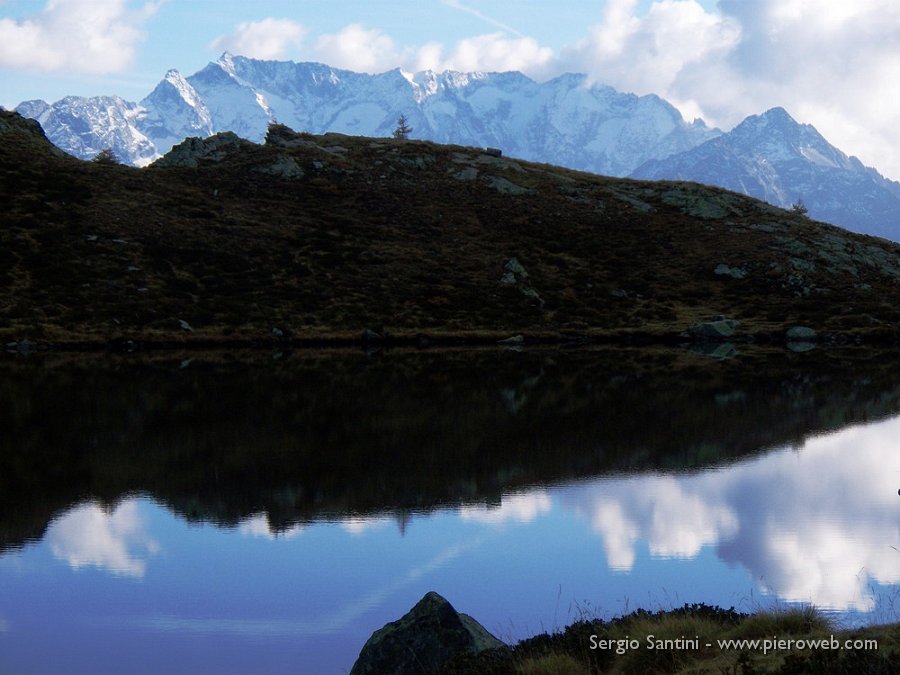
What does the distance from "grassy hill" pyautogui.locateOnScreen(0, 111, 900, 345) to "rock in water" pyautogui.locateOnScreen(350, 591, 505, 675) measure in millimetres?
66677

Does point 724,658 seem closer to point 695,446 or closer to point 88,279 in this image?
point 695,446

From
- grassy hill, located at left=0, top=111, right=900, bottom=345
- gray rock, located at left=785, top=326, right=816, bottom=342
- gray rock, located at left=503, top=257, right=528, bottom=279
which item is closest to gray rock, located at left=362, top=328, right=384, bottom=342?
grassy hill, located at left=0, top=111, right=900, bottom=345

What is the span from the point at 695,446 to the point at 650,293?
67.1 m

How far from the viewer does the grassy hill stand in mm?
85688

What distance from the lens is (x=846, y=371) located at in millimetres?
61469

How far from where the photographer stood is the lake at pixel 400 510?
17328mm

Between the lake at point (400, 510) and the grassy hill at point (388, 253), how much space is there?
35.1 meters

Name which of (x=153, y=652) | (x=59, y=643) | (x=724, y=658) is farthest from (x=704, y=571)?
(x=59, y=643)

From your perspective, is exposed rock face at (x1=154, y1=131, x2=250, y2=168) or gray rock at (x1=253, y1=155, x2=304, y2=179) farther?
exposed rock face at (x1=154, y1=131, x2=250, y2=168)

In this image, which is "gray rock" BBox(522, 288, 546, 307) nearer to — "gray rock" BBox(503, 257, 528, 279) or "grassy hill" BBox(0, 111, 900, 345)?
"grassy hill" BBox(0, 111, 900, 345)

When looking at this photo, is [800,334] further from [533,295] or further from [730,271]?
[533,295]

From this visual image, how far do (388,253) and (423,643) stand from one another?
93.0 metres

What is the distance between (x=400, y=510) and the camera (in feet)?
84.5

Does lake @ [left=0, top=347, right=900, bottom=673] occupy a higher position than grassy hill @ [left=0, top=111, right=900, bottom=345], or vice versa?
grassy hill @ [left=0, top=111, right=900, bottom=345]
